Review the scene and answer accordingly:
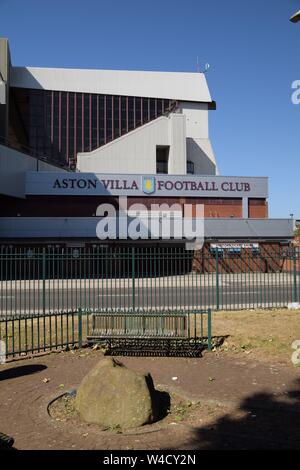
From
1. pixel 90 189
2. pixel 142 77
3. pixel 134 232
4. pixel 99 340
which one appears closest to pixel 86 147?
pixel 142 77

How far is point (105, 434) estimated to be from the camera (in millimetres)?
5512

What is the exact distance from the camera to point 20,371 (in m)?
8.48

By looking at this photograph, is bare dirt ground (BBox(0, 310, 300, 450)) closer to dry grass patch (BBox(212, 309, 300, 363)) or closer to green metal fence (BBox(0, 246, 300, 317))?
dry grass patch (BBox(212, 309, 300, 363))

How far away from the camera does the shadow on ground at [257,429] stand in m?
5.16

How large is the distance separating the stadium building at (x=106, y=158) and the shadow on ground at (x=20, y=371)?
28.0m

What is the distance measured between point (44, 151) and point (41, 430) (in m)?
50.6

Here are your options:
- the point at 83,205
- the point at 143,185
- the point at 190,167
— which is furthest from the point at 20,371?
the point at 190,167

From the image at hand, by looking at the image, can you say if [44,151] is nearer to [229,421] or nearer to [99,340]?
[99,340]

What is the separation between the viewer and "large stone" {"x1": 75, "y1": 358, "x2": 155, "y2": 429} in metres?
5.77

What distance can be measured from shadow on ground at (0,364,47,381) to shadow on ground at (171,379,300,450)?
3.87 m

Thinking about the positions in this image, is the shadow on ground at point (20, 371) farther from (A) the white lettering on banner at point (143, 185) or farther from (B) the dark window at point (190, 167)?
(B) the dark window at point (190, 167)

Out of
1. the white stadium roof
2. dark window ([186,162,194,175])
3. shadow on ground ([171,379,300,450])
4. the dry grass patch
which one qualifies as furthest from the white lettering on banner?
shadow on ground ([171,379,300,450])

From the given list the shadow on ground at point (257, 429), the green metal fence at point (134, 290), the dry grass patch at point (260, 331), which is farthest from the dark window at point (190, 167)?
the shadow on ground at point (257, 429)

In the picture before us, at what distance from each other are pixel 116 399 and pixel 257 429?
1756 millimetres
